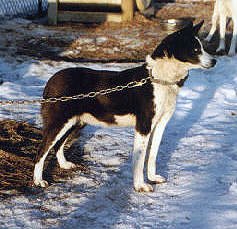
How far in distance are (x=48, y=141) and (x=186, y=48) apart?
5.68 ft

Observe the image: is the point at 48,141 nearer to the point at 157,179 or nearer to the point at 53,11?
the point at 157,179

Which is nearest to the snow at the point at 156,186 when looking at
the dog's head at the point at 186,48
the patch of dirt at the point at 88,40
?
the dog's head at the point at 186,48

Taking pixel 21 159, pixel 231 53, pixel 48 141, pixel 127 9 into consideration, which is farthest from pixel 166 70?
pixel 127 9

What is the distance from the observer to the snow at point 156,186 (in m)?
3.40

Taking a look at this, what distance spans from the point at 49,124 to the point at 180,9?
13.5m

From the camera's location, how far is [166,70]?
3.76m

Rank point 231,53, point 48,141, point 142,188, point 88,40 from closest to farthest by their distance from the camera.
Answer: point 48,141 < point 142,188 < point 231,53 < point 88,40

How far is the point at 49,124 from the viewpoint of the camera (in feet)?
12.6

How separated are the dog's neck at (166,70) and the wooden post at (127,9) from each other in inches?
402

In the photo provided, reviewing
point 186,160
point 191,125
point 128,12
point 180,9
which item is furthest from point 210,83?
point 180,9

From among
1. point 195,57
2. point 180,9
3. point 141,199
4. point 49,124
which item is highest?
point 195,57

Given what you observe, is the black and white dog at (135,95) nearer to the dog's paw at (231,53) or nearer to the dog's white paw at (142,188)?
the dog's white paw at (142,188)

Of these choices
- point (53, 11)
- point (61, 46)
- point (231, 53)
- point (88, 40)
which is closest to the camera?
point (231, 53)

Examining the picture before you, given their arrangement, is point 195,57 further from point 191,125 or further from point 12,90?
point 12,90
